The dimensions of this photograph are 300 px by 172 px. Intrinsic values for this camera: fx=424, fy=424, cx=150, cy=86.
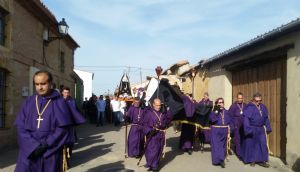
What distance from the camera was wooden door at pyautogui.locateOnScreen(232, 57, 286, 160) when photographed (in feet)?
35.8

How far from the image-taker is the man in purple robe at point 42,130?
5.50m

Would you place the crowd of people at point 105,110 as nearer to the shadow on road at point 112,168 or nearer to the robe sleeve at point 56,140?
the shadow on road at point 112,168

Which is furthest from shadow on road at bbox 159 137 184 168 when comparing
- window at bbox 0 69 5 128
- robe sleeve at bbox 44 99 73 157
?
robe sleeve at bbox 44 99 73 157

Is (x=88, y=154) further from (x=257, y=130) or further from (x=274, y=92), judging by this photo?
(x=274, y=92)

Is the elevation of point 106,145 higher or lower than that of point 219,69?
lower

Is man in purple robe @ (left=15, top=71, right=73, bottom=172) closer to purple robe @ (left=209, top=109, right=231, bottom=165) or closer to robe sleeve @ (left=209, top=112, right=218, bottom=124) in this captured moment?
purple robe @ (left=209, top=109, right=231, bottom=165)

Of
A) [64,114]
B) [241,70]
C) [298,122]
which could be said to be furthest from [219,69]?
[64,114]

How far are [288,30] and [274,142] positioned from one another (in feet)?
10.7

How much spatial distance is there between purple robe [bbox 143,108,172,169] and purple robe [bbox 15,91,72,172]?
4259mm

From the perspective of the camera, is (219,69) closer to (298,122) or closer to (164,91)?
(164,91)

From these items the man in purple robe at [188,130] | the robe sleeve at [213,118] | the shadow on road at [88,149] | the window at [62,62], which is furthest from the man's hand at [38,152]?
the window at [62,62]

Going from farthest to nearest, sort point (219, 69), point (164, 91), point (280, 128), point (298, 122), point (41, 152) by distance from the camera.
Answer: point (219, 69) < point (164, 91) < point (280, 128) < point (298, 122) < point (41, 152)

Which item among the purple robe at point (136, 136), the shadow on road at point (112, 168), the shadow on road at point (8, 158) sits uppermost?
the purple robe at point (136, 136)

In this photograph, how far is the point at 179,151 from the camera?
13.1 metres
